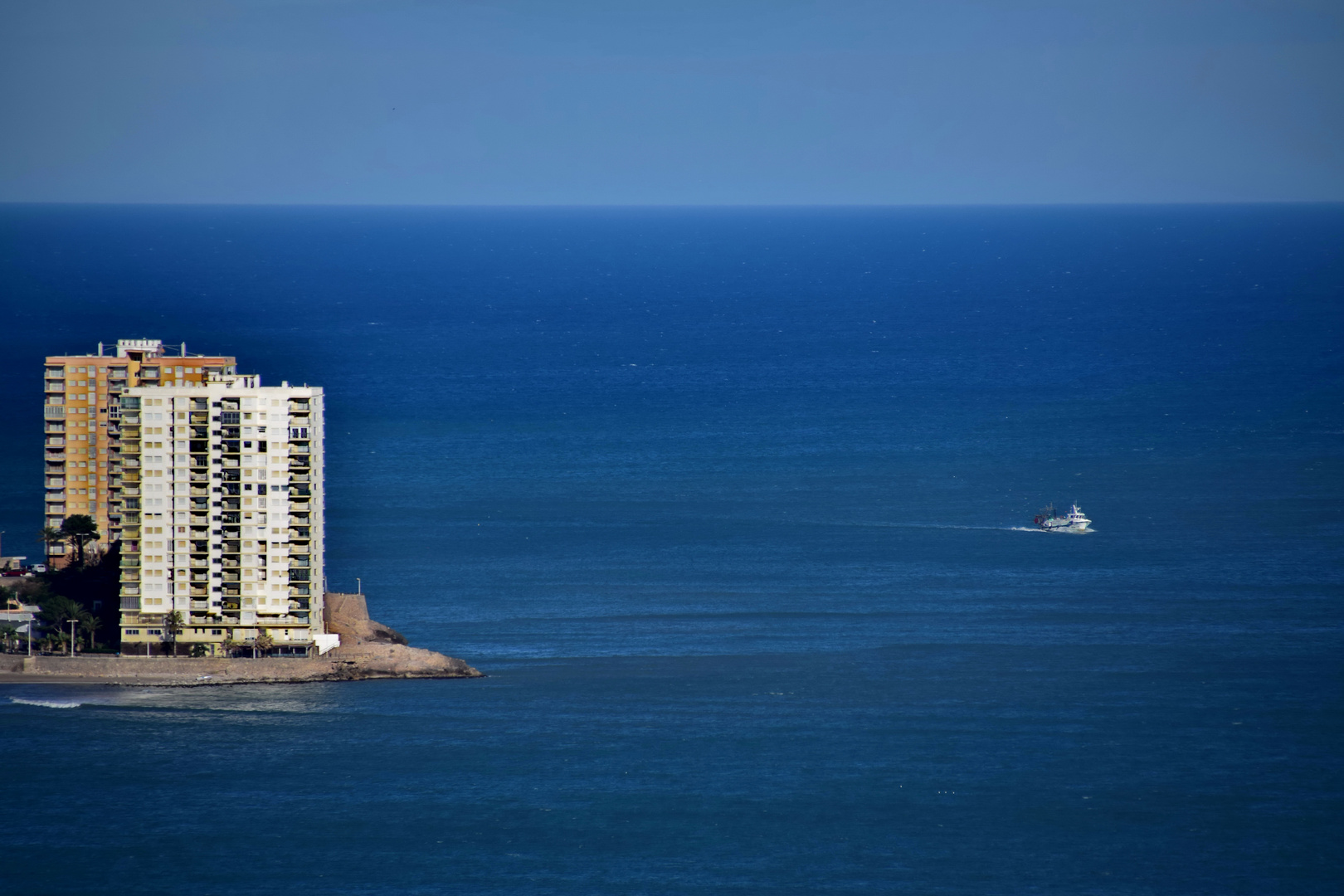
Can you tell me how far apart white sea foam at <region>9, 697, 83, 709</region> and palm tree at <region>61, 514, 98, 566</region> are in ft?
34.0

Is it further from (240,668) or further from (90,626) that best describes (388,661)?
(90,626)

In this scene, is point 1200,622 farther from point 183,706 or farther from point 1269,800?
point 183,706

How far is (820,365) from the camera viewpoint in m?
174

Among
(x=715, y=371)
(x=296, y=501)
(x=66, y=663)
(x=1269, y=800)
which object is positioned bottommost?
(x=1269, y=800)

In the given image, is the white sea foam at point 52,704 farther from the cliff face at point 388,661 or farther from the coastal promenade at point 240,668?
the cliff face at point 388,661

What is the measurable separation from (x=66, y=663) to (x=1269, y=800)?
47209 millimetres

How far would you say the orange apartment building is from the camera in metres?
91.7

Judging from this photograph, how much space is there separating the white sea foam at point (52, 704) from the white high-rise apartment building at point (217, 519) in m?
3.73

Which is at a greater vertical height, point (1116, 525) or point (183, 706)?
point (1116, 525)

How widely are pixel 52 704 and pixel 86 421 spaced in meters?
19.2

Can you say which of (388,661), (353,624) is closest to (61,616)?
(353,624)

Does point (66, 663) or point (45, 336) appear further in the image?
point (45, 336)

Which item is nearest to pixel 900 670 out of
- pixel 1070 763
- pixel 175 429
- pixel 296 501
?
pixel 1070 763

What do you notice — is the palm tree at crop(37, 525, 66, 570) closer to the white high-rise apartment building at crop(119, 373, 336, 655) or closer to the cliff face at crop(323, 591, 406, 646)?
the white high-rise apartment building at crop(119, 373, 336, 655)
